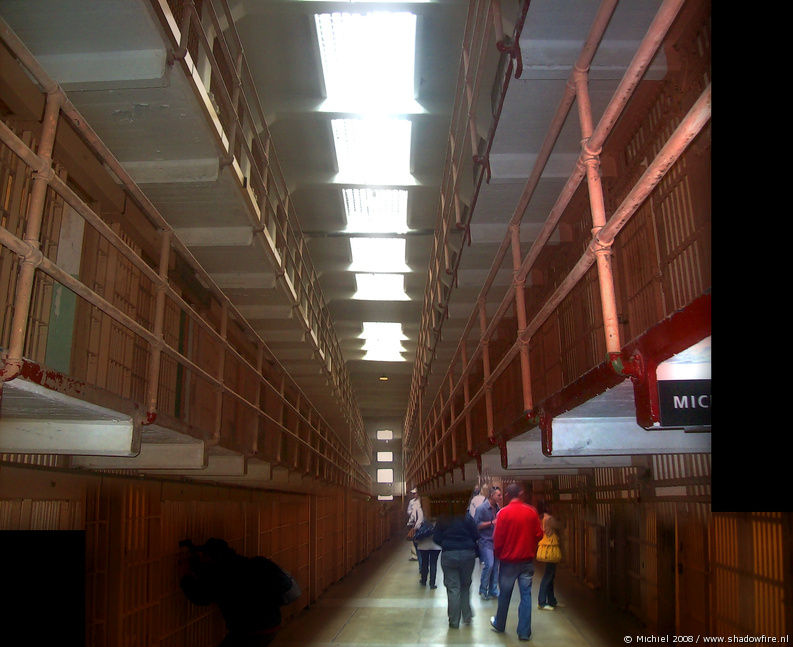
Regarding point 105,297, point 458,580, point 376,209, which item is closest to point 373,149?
point 376,209

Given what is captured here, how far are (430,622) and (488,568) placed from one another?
1795 millimetres

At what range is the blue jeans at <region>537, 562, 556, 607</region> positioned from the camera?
9.27m

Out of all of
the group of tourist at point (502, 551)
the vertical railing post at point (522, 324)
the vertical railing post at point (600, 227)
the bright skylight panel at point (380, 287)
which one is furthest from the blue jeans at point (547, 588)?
the bright skylight panel at point (380, 287)

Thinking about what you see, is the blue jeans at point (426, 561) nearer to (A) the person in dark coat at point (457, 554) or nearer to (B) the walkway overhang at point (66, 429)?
(A) the person in dark coat at point (457, 554)

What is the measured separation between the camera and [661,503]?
7.16m

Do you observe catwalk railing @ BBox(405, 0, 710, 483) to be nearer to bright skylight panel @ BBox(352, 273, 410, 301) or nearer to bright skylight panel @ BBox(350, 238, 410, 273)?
bright skylight panel @ BBox(350, 238, 410, 273)

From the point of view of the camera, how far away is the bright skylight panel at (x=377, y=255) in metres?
13.3

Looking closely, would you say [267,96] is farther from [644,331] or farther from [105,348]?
[644,331]

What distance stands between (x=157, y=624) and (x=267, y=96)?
21.8 feet

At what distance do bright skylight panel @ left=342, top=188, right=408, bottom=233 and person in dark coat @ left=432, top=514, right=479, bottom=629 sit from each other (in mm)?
5430

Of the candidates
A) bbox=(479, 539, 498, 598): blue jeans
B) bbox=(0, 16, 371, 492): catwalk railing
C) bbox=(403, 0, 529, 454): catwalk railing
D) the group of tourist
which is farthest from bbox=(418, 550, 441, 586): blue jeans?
bbox=(0, 16, 371, 492): catwalk railing

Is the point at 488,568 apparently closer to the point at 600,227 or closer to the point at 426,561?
the point at 426,561

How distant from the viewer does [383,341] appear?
64.0 feet

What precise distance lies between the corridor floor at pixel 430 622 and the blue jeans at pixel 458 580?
190 millimetres
